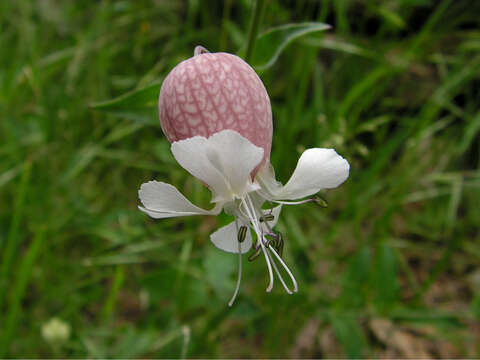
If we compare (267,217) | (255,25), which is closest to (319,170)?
(267,217)

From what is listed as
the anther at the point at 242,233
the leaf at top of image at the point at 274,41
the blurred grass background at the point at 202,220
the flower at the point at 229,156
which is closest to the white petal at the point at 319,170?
the flower at the point at 229,156

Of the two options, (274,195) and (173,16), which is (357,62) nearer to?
(173,16)

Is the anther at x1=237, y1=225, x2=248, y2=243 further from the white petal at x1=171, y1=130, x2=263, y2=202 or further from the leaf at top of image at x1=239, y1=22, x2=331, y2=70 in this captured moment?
the leaf at top of image at x1=239, y1=22, x2=331, y2=70

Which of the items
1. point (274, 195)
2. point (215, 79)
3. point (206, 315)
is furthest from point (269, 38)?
point (206, 315)

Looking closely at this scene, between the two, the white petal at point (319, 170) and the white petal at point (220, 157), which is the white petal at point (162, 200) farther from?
the white petal at point (319, 170)

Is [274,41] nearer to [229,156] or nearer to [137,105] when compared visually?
[137,105]

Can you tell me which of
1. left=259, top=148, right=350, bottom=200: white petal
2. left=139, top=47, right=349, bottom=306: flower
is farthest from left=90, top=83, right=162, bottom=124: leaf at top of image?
left=259, top=148, right=350, bottom=200: white petal
